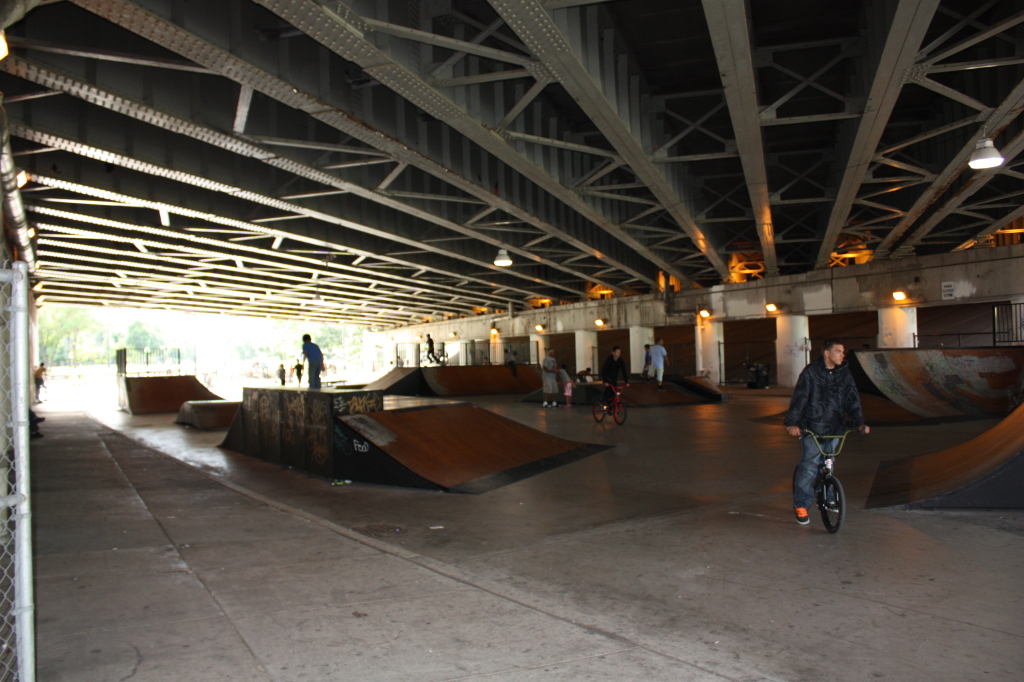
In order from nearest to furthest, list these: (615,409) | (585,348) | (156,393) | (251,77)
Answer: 1. (251,77)
2. (615,409)
3. (156,393)
4. (585,348)

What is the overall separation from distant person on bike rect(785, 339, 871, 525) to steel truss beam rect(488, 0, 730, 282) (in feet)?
16.2

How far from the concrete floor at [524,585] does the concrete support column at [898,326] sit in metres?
21.7

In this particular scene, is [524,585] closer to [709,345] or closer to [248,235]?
[248,235]

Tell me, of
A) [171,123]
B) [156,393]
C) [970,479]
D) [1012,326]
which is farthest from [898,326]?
[156,393]

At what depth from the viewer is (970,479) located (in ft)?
21.4

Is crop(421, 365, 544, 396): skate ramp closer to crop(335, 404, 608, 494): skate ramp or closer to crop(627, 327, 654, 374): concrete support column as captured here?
crop(627, 327, 654, 374): concrete support column

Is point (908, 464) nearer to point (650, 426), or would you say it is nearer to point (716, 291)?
point (650, 426)

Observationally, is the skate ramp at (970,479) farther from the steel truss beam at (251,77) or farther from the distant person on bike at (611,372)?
the steel truss beam at (251,77)

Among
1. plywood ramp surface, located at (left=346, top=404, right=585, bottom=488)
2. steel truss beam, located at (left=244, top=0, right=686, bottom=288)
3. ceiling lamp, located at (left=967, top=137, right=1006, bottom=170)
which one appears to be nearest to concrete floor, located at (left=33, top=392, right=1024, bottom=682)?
plywood ramp surface, located at (left=346, top=404, right=585, bottom=488)

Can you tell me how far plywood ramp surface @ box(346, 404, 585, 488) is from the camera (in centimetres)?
919

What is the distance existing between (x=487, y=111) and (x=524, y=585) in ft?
28.2

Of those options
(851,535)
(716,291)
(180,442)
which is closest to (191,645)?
(851,535)

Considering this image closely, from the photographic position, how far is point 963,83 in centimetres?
1237

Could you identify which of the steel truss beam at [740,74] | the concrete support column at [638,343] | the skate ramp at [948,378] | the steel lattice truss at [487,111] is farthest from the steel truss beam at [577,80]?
the concrete support column at [638,343]
